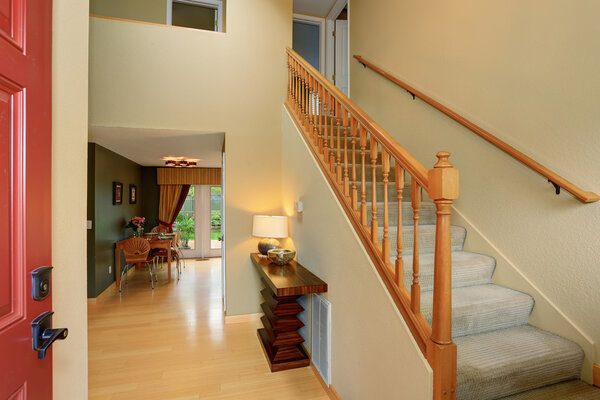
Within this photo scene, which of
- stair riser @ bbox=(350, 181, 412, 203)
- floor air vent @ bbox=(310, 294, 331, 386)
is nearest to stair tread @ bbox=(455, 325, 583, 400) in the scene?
floor air vent @ bbox=(310, 294, 331, 386)

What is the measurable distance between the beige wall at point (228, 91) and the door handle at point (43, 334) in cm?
283

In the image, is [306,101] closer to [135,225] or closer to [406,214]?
[406,214]

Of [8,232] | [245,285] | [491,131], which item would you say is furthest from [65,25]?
[245,285]

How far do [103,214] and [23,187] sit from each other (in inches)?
184

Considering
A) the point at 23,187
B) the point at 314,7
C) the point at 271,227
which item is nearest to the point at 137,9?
the point at 314,7

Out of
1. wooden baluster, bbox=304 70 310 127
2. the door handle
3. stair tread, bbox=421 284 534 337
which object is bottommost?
stair tread, bbox=421 284 534 337

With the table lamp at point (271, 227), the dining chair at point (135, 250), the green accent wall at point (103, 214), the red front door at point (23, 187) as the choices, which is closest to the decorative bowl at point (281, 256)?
the table lamp at point (271, 227)

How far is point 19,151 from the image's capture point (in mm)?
846

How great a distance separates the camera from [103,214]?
490cm

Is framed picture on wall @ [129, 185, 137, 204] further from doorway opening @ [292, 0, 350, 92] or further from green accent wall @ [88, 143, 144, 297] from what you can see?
doorway opening @ [292, 0, 350, 92]

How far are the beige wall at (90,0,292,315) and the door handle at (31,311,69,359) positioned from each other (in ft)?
9.27

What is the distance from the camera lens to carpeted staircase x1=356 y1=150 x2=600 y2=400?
154 cm

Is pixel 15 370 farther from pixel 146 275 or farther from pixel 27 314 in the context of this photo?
pixel 146 275

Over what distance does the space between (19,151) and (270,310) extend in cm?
259
